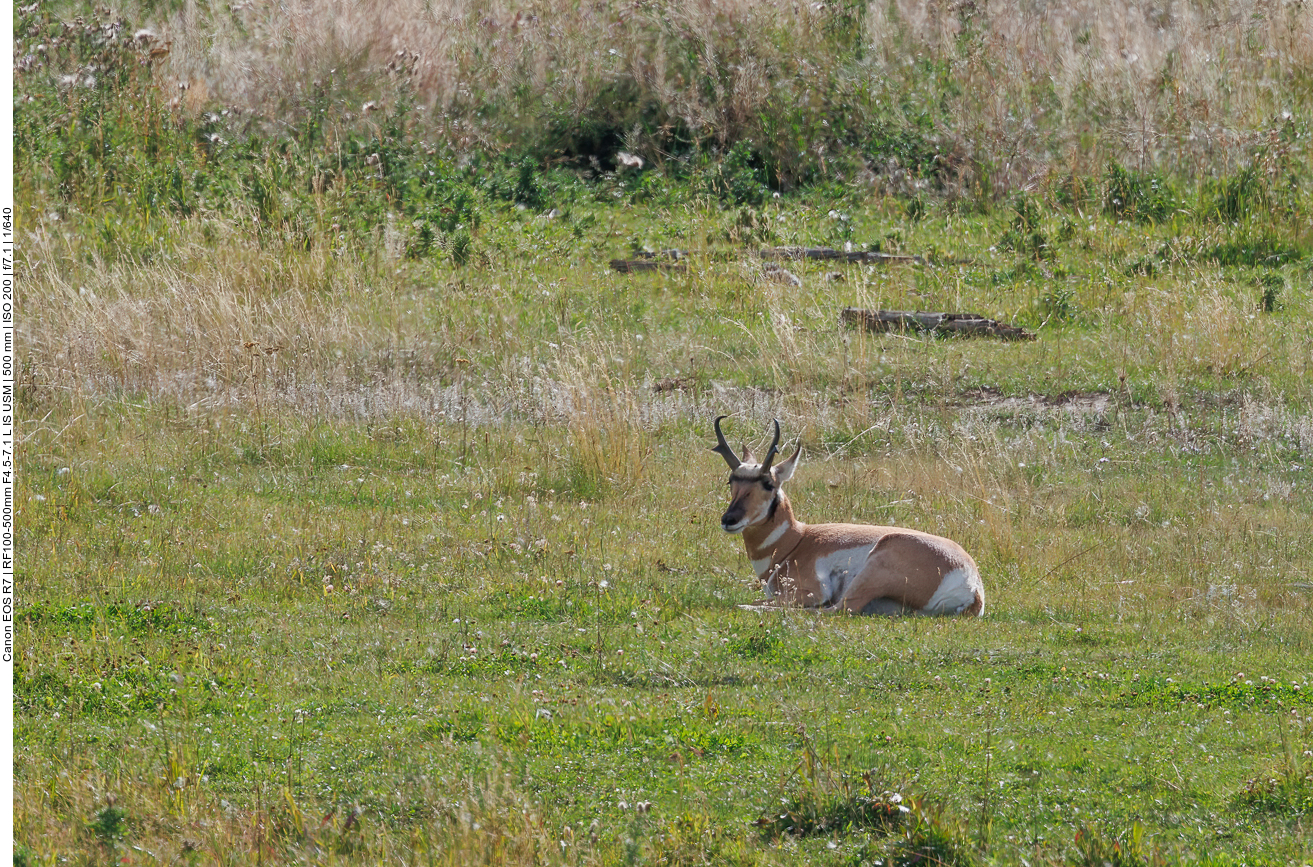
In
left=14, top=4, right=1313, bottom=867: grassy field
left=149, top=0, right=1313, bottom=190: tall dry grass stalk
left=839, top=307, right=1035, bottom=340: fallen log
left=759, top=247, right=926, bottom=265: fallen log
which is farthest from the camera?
left=149, top=0, right=1313, bottom=190: tall dry grass stalk

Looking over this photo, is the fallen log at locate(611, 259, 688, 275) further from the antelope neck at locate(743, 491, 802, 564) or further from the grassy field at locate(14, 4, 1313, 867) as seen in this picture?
the antelope neck at locate(743, 491, 802, 564)

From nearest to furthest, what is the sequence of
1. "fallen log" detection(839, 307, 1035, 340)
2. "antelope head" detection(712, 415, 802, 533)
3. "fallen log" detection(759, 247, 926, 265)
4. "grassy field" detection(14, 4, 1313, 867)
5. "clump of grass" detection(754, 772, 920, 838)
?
"clump of grass" detection(754, 772, 920, 838) < "grassy field" detection(14, 4, 1313, 867) < "antelope head" detection(712, 415, 802, 533) < "fallen log" detection(839, 307, 1035, 340) < "fallen log" detection(759, 247, 926, 265)

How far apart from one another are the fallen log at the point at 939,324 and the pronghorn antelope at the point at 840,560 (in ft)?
25.4

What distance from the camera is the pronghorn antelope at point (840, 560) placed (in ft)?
34.0

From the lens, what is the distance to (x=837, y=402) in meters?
16.3

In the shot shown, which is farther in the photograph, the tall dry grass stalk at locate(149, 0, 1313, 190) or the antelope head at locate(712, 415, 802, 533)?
the tall dry grass stalk at locate(149, 0, 1313, 190)

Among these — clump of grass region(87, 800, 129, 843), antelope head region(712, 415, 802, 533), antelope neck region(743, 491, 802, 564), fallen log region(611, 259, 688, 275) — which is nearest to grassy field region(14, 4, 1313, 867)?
clump of grass region(87, 800, 129, 843)

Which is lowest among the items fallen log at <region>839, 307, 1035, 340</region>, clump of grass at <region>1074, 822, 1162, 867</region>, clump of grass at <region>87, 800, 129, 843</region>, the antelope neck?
fallen log at <region>839, 307, 1035, 340</region>

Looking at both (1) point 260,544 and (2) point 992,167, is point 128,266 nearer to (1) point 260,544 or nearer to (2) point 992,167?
(1) point 260,544

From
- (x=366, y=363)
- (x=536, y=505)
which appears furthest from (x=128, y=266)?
(x=536, y=505)

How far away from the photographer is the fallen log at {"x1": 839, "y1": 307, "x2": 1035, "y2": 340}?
18.7 meters

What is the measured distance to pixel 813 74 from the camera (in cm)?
2553

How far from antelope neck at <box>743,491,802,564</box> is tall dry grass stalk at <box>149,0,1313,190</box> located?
1387cm

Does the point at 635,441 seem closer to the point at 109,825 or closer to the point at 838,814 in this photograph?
the point at 838,814
